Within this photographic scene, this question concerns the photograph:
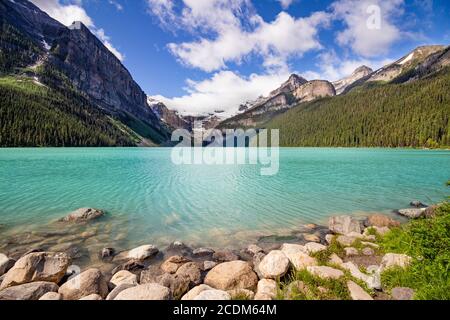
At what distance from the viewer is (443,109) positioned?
490 feet

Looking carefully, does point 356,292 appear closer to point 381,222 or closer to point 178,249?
point 178,249

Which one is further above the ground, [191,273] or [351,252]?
[351,252]

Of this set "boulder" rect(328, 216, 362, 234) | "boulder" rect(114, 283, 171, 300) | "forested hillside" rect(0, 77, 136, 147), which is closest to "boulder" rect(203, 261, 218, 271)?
"boulder" rect(114, 283, 171, 300)

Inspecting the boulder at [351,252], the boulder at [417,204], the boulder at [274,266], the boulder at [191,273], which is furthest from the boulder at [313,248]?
the boulder at [417,204]

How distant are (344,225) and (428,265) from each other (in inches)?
298

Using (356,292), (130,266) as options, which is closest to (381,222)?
(356,292)

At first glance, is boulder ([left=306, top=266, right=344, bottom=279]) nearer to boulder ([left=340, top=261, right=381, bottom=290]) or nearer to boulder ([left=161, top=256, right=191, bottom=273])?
boulder ([left=340, top=261, right=381, bottom=290])

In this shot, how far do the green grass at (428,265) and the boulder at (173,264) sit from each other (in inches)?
285

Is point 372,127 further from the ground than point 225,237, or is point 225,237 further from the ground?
point 372,127

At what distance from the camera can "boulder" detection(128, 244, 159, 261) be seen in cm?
1093

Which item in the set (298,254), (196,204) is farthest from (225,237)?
(196,204)

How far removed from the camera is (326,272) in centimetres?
739
